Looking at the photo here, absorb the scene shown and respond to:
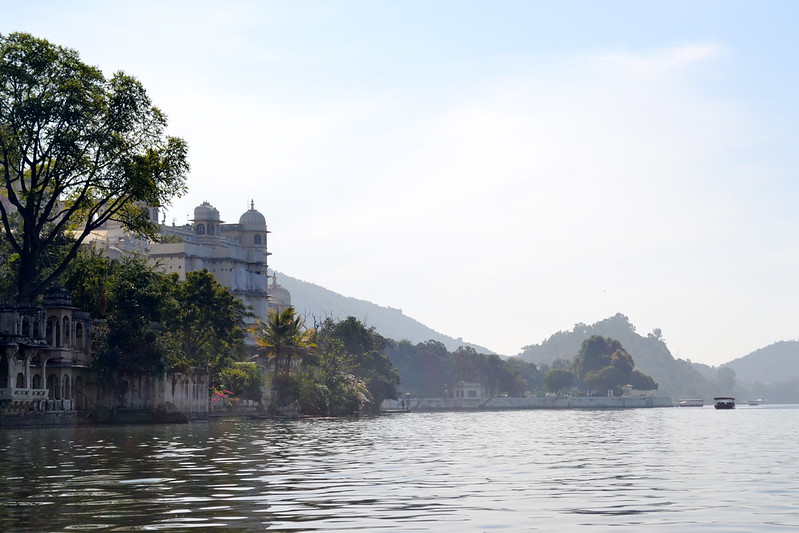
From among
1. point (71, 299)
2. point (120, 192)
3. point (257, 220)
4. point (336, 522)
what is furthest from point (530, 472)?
point (257, 220)

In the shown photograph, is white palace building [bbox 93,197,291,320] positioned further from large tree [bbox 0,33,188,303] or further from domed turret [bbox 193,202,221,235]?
large tree [bbox 0,33,188,303]

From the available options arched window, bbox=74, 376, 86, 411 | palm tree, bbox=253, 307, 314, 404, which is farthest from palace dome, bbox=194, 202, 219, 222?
arched window, bbox=74, 376, 86, 411

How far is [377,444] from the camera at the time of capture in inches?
1785

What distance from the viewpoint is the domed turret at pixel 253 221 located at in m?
179

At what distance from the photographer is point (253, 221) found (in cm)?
17925

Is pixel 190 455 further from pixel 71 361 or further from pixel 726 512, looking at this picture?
pixel 71 361

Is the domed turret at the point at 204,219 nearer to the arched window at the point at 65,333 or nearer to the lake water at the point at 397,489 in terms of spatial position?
the arched window at the point at 65,333

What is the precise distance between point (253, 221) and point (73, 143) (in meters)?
109

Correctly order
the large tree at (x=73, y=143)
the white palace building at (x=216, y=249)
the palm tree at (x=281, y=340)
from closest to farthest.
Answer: the large tree at (x=73, y=143)
the palm tree at (x=281, y=340)
the white palace building at (x=216, y=249)

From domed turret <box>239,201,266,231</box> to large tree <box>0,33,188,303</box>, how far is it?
104 meters

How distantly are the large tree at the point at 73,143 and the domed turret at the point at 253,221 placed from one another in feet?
341

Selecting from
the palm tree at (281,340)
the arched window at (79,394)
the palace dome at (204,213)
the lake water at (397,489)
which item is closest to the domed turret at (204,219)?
the palace dome at (204,213)

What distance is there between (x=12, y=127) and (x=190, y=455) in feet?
130

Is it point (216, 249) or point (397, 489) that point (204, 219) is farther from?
point (397, 489)
